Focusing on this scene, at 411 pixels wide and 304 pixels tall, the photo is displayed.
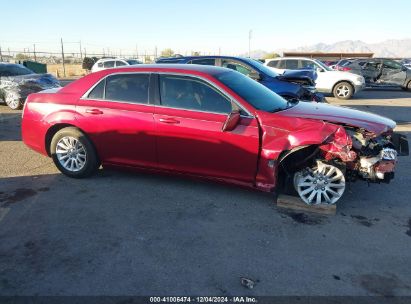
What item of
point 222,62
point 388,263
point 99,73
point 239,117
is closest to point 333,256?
point 388,263

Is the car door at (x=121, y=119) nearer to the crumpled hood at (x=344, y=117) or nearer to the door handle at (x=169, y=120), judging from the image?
the door handle at (x=169, y=120)

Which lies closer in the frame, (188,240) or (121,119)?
(188,240)

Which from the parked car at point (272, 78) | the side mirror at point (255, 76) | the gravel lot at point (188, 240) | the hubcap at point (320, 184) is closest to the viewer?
the gravel lot at point (188, 240)

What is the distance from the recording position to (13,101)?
1198cm

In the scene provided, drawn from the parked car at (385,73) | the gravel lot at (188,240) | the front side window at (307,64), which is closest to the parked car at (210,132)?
the gravel lot at (188,240)

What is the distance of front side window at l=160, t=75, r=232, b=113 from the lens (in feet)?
15.6

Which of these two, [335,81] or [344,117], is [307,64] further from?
[344,117]

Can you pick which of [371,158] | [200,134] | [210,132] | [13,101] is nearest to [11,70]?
[13,101]

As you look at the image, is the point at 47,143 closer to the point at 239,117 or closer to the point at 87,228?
the point at 87,228

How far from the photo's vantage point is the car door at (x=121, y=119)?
5094 mm

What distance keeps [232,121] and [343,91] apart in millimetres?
12568

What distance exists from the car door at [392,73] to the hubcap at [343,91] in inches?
168

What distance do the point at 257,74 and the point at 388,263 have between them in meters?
7.17

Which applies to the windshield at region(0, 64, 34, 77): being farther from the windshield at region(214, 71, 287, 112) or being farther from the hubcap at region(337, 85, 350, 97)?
the hubcap at region(337, 85, 350, 97)
